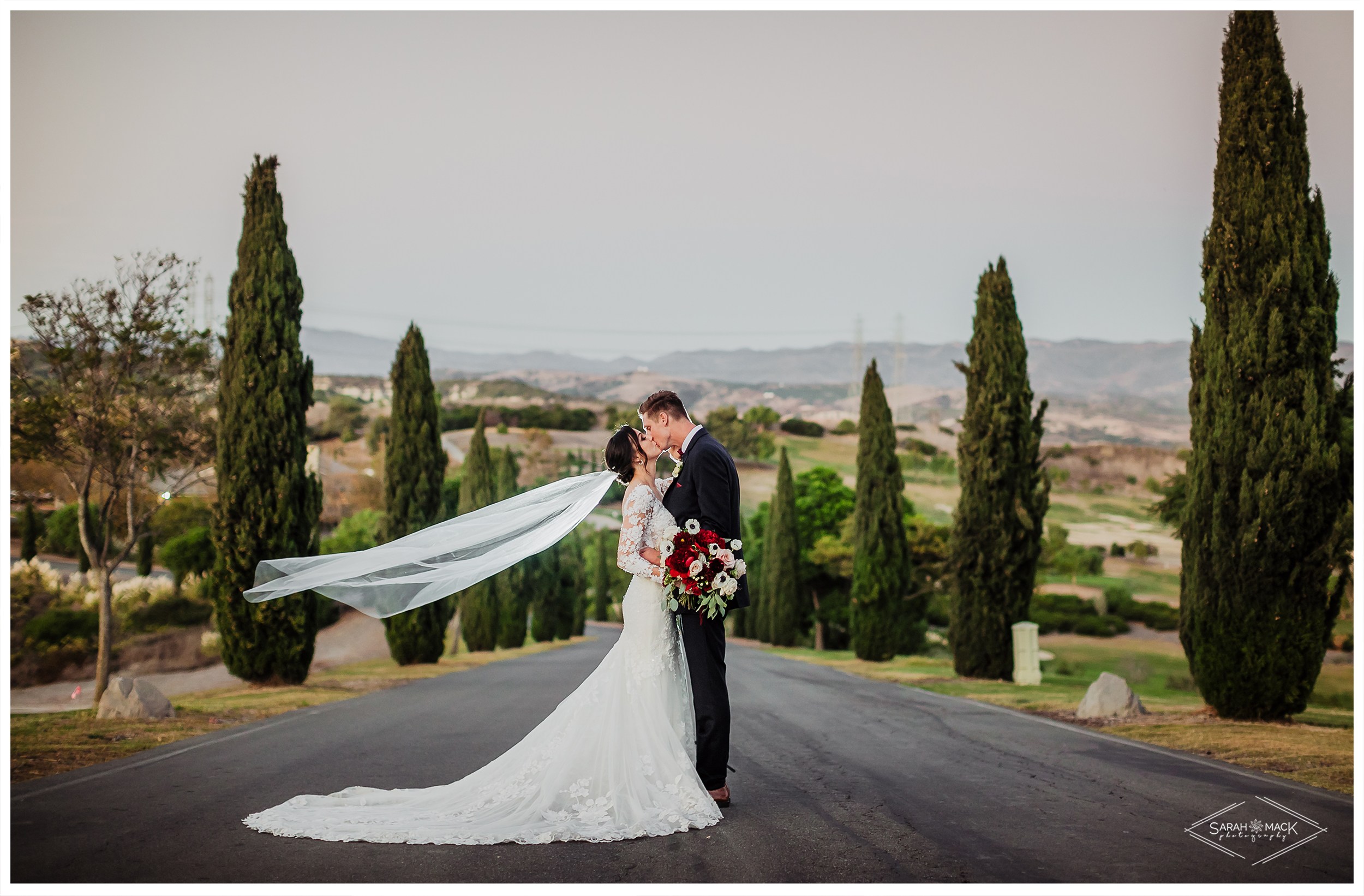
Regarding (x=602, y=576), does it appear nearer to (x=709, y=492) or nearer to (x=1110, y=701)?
(x=1110, y=701)

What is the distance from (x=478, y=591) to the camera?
30.6m

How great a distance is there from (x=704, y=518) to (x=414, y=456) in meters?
18.5

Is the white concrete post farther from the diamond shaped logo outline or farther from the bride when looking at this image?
the bride

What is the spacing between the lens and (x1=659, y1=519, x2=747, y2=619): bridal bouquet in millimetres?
6086

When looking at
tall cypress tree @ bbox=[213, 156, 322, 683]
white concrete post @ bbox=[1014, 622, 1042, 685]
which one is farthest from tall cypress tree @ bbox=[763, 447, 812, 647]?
tall cypress tree @ bbox=[213, 156, 322, 683]

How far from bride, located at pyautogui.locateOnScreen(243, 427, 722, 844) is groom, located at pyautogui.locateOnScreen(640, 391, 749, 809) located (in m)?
0.11

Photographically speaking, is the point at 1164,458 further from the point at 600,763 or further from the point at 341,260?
the point at 600,763

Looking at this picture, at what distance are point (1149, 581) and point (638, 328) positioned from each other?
45447 mm

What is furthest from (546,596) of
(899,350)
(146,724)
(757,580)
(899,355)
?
(899,355)

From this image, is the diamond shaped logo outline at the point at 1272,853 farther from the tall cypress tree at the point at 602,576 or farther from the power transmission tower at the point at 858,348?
the tall cypress tree at the point at 602,576

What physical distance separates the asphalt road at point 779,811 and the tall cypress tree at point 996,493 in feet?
28.7

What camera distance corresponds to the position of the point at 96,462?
1477 cm

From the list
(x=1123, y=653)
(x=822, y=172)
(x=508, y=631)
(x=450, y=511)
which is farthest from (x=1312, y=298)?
(x=822, y=172)

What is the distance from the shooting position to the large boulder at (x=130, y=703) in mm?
10609
